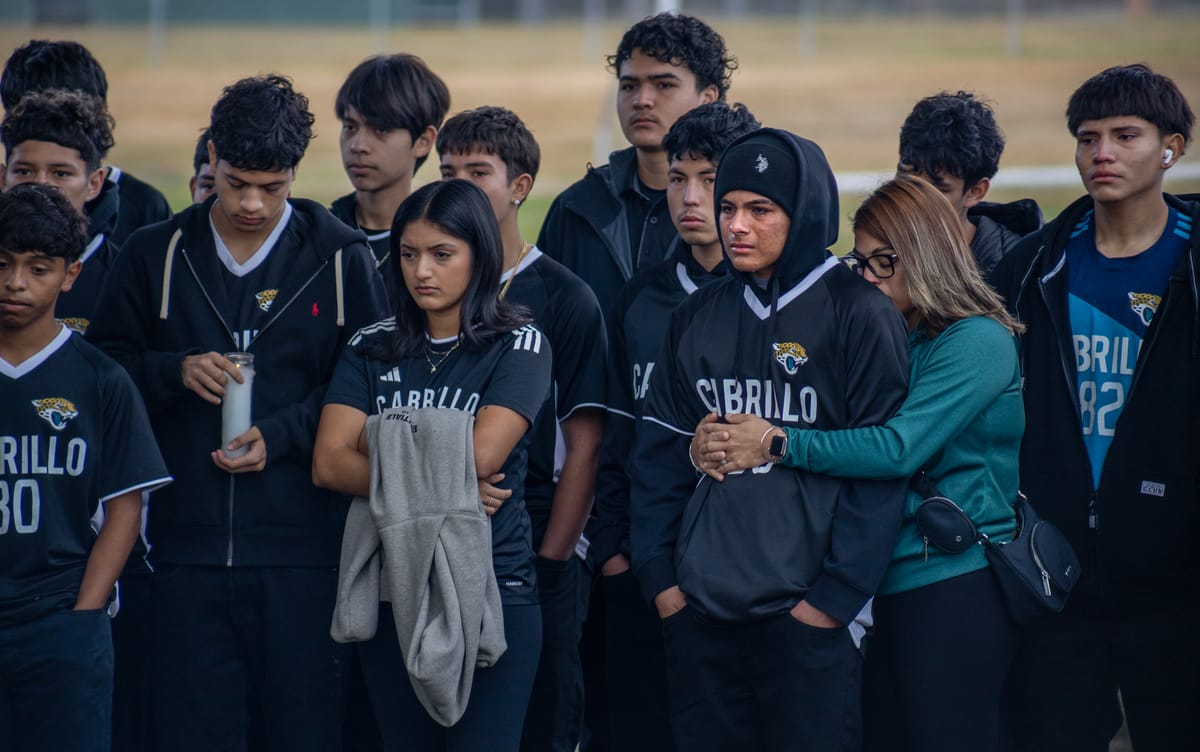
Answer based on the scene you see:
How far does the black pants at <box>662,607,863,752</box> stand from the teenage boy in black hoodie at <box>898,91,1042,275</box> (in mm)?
1635

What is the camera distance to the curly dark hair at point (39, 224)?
3.73 metres

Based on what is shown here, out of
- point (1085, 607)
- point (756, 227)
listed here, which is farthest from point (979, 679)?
point (756, 227)

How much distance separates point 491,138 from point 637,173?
624 mm

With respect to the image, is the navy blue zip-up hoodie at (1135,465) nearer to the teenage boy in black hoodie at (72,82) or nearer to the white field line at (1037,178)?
the teenage boy in black hoodie at (72,82)

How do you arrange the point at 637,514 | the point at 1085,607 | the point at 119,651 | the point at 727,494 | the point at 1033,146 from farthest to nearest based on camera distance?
the point at 1033,146 < the point at 119,651 < the point at 1085,607 < the point at 637,514 < the point at 727,494

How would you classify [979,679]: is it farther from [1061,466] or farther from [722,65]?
[722,65]

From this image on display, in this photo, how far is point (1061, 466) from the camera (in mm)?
3928

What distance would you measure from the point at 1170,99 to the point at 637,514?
6.35 ft

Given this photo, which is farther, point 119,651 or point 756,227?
point 119,651

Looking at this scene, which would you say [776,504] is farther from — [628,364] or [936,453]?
[628,364]

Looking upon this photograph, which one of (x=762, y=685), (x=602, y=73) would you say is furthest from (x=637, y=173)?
(x=602, y=73)

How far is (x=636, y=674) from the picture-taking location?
13.6 feet

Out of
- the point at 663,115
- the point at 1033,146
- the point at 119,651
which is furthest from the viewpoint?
the point at 1033,146

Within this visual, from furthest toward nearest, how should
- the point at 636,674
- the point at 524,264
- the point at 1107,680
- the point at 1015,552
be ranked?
the point at 524,264
the point at 636,674
the point at 1107,680
the point at 1015,552
